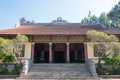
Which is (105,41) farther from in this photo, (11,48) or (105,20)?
(105,20)

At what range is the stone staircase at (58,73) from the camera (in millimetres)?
13141

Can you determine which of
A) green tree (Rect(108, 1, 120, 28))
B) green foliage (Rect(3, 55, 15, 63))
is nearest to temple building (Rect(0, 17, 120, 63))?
green foliage (Rect(3, 55, 15, 63))

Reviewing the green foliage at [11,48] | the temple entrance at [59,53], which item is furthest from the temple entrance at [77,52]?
the green foliage at [11,48]

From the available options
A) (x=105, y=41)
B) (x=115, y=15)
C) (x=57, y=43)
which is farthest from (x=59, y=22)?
(x=115, y=15)

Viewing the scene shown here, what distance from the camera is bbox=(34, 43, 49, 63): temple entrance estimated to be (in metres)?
19.9

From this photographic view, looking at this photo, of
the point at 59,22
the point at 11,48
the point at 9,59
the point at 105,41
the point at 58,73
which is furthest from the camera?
the point at 59,22

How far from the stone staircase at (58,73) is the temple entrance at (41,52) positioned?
362 centimetres

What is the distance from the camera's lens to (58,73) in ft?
46.8

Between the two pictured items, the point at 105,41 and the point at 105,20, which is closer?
the point at 105,41

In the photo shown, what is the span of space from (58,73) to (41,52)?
20.4 feet

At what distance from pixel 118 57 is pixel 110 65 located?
0.92m

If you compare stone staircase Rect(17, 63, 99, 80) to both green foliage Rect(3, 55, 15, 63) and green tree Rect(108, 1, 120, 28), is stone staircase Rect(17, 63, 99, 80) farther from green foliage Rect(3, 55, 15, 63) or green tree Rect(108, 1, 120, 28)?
green tree Rect(108, 1, 120, 28)

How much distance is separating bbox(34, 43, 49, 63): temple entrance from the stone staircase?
362cm

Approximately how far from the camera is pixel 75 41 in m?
18.4
